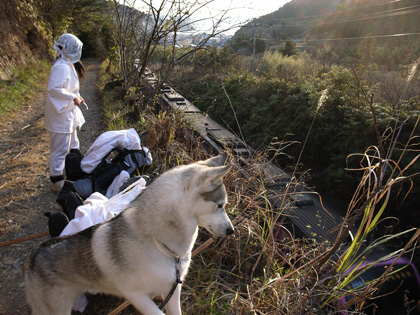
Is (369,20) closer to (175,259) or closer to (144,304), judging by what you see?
(175,259)

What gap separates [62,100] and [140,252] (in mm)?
3213

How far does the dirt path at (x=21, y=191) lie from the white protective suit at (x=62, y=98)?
58 centimetres

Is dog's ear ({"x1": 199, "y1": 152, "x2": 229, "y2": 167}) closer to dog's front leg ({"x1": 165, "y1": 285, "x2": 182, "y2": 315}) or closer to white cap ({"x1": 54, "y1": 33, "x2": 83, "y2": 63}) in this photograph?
dog's front leg ({"x1": 165, "y1": 285, "x2": 182, "y2": 315})

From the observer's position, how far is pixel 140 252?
1.98 metres

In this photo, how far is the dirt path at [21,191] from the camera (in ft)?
9.41

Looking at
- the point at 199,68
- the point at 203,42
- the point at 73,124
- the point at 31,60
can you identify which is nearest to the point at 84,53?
the point at 31,60

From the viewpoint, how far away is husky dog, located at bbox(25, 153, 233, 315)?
1.99m

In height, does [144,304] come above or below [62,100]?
below

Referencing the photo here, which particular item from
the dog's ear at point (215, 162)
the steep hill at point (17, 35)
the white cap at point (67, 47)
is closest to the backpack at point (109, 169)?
the white cap at point (67, 47)

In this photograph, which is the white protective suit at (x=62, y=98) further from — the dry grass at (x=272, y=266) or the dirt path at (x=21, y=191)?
the dry grass at (x=272, y=266)

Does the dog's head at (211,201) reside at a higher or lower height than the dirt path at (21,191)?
higher

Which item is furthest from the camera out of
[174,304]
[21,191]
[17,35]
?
[17,35]

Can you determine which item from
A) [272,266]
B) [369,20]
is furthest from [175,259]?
[369,20]

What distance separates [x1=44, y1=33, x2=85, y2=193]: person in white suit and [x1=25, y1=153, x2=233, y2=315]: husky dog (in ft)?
8.60
